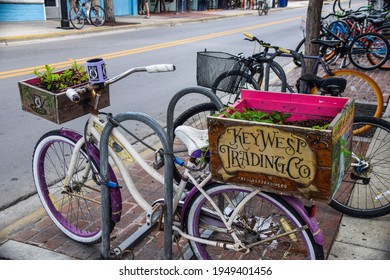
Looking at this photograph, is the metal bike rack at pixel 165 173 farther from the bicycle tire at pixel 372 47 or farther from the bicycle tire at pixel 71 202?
the bicycle tire at pixel 372 47

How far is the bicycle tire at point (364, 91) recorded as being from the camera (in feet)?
18.0

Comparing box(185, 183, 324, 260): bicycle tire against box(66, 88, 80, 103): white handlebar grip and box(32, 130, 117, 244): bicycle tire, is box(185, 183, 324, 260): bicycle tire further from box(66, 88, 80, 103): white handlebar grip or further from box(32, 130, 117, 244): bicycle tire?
box(66, 88, 80, 103): white handlebar grip

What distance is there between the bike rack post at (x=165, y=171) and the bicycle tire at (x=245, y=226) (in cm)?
14

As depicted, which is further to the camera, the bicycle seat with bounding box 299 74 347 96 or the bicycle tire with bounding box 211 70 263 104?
the bicycle tire with bounding box 211 70 263 104

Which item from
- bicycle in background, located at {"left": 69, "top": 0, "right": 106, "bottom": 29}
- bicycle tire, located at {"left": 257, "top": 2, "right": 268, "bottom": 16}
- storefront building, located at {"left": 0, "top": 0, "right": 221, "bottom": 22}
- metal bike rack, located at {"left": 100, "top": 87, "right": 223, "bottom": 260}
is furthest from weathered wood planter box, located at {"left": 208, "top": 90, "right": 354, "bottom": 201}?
bicycle tire, located at {"left": 257, "top": 2, "right": 268, "bottom": 16}

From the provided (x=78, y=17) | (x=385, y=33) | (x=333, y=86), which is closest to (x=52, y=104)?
(x=333, y=86)

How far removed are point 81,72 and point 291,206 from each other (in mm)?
1922

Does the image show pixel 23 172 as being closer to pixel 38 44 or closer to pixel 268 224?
pixel 268 224

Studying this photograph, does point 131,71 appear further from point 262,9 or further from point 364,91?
point 262,9

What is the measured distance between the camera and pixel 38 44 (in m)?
14.6

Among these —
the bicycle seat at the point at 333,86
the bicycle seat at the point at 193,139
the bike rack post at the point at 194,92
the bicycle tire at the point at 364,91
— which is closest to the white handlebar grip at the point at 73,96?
the bicycle seat at the point at 193,139

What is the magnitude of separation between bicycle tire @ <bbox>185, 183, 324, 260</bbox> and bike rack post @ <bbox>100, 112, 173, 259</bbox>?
0.14 metres

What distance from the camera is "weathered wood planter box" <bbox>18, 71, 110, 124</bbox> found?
122 inches

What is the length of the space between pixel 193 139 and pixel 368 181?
1.80m
